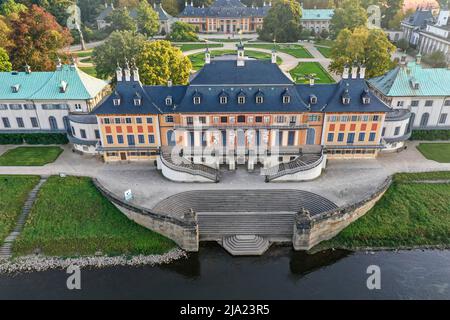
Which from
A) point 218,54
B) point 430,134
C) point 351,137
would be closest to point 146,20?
point 218,54

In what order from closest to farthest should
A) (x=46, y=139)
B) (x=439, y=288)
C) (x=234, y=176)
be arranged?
1. (x=439, y=288)
2. (x=234, y=176)
3. (x=46, y=139)

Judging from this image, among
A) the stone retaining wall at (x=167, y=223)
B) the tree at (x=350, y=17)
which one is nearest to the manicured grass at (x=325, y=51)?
the tree at (x=350, y=17)

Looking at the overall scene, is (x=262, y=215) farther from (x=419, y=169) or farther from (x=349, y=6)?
(x=349, y=6)

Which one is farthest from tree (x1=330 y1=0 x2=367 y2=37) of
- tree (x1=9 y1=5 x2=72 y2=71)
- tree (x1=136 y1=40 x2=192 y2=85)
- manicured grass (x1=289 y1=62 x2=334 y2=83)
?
tree (x1=9 y1=5 x2=72 y2=71)

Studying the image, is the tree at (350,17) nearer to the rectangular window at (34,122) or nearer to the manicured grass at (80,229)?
the rectangular window at (34,122)

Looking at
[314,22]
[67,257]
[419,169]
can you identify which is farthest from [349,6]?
[67,257]

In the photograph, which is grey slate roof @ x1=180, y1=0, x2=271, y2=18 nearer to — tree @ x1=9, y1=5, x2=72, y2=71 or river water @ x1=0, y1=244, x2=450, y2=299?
tree @ x1=9, y1=5, x2=72, y2=71
